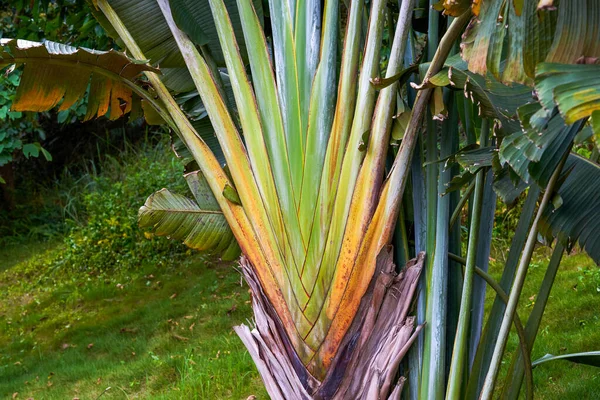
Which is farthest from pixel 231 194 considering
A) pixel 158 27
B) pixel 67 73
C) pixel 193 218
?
pixel 158 27

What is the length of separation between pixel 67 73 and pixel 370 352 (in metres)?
1.66

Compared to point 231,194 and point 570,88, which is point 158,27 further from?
point 570,88

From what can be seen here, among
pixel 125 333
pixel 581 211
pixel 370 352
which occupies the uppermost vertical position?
pixel 581 211

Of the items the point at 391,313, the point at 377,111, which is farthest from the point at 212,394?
the point at 377,111

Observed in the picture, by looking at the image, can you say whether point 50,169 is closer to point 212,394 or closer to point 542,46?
point 212,394

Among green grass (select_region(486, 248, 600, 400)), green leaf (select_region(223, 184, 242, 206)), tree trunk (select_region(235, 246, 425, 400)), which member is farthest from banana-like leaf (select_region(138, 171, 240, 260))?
green grass (select_region(486, 248, 600, 400))

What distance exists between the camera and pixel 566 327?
4.29 m

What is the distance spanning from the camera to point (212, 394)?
13.1 feet

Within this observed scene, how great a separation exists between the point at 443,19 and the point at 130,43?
1.34 meters

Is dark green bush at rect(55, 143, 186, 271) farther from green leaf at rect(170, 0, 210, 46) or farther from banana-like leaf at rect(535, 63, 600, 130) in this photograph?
banana-like leaf at rect(535, 63, 600, 130)

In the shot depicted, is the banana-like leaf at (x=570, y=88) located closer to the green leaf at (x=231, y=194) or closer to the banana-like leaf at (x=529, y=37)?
the banana-like leaf at (x=529, y=37)

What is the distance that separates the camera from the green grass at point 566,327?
11.6 ft

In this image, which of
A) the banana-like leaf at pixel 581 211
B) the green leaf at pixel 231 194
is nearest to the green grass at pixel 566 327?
the banana-like leaf at pixel 581 211

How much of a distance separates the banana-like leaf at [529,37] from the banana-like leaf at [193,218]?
138cm
